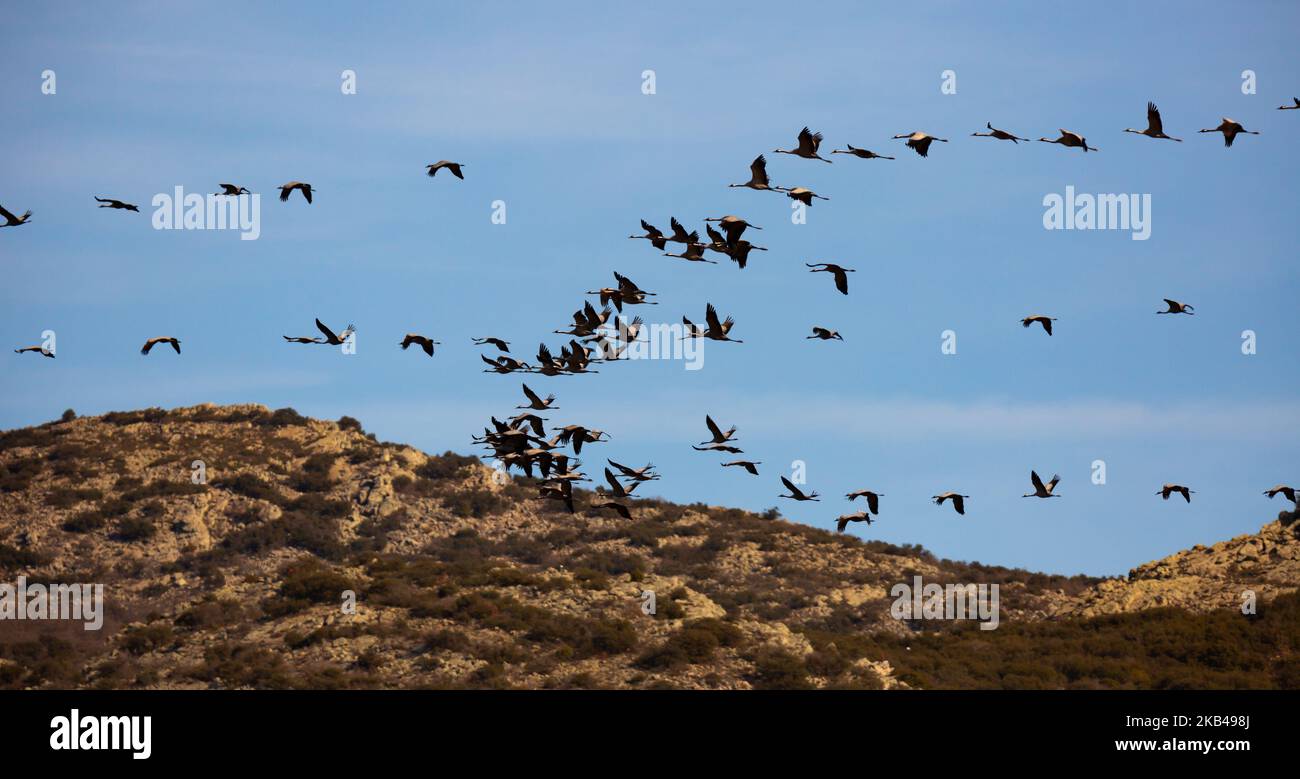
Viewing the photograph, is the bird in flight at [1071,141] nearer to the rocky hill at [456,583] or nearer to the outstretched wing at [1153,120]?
the outstretched wing at [1153,120]


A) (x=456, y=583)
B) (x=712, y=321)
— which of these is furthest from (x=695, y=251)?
(x=456, y=583)

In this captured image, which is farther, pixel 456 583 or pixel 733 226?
pixel 456 583

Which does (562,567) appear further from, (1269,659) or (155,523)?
(1269,659)

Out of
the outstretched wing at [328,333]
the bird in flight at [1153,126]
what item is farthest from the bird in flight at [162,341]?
the bird in flight at [1153,126]

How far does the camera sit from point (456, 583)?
71938 mm

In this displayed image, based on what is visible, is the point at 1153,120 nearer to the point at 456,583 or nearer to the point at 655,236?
the point at 655,236

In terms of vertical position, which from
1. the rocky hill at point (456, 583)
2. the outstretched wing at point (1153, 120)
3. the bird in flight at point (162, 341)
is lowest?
the rocky hill at point (456, 583)

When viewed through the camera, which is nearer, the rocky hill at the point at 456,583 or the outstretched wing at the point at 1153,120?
the outstretched wing at the point at 1153,120

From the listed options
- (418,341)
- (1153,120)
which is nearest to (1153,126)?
(1153,120)

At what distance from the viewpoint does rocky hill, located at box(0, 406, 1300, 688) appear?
62.8 m

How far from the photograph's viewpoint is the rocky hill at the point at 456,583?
206ft

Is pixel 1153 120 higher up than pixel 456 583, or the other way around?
pixel 1153 120
